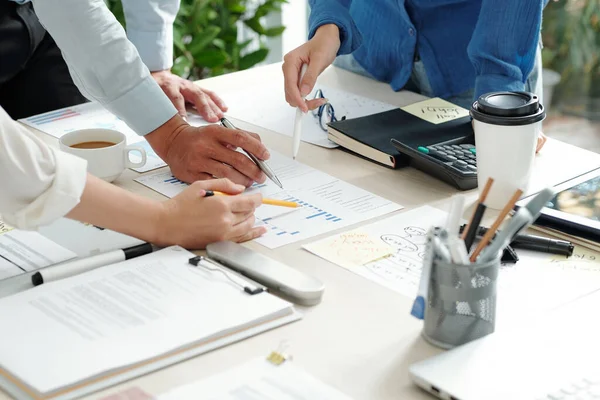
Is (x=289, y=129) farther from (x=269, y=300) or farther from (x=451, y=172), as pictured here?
(x=269, y=300)

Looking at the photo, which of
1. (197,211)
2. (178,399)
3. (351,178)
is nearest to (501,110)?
(351,178)

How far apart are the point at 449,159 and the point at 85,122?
771 millimetres

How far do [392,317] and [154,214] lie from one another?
376 millimetres

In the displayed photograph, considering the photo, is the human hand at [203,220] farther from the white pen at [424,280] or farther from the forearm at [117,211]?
the white pen at [424,280]

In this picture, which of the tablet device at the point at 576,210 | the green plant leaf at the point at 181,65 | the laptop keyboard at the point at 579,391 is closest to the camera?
the laptop keyboard at the point at 579,391

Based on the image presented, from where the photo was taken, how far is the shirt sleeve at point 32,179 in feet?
3.22

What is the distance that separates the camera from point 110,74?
1526 mm

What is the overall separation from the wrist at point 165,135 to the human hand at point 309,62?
219mm

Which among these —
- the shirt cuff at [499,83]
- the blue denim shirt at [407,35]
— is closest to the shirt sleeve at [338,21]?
the blue denim shirt at [407,35]

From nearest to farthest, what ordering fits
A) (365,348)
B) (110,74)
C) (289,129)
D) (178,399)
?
(178,399) < (365,348) < (110,74) < (289,129)

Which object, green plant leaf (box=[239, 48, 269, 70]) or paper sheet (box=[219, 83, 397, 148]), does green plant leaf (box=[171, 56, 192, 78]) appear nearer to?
green plant leaf (box=[239, 48, 269, 70])

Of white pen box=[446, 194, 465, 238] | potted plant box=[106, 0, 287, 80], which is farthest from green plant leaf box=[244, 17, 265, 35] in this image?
white pen box=[446, 194, 465, 238]

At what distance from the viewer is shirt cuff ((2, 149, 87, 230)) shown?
3.32ft

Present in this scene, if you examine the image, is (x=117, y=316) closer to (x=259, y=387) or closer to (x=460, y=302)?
(x=259, y=387)
